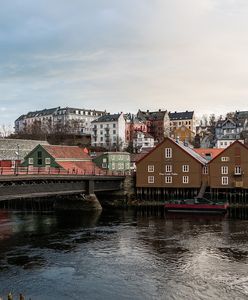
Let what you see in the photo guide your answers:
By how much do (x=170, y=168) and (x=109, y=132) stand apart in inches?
3128

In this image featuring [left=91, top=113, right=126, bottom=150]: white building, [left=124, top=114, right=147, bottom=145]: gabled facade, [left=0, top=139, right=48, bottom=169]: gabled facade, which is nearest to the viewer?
[left=0, top=139, right=48, bottom=169]: gabled facade

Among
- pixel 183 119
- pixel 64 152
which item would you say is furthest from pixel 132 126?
pixel 64 152

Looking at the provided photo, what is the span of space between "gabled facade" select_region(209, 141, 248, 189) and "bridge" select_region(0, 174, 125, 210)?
1659 centimetres

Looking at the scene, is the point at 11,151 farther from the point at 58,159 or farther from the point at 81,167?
the point at 81,167

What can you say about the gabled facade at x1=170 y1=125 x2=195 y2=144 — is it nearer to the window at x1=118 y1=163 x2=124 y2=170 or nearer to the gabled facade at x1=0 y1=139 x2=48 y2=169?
the window at x1=118 y1=163 x2=124 y2=170

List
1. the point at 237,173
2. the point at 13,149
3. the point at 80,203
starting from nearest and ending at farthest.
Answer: the point at 80,203
the point at 237,173
the point at 13,149

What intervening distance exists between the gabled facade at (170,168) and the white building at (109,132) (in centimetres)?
7310

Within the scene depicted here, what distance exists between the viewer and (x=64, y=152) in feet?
264

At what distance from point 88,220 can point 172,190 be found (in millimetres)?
22598

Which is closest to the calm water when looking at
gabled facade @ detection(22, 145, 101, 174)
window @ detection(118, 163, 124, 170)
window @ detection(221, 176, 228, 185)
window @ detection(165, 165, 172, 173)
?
window @ detection(221, 176, 228, 185)

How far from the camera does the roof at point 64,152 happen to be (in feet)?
253

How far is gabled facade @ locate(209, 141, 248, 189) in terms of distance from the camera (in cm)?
7038

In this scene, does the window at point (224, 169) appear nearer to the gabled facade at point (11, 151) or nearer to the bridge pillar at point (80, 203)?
the bridge pillar at point (80, 203)

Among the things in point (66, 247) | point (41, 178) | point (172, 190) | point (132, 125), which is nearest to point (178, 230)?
point (66, 247)
